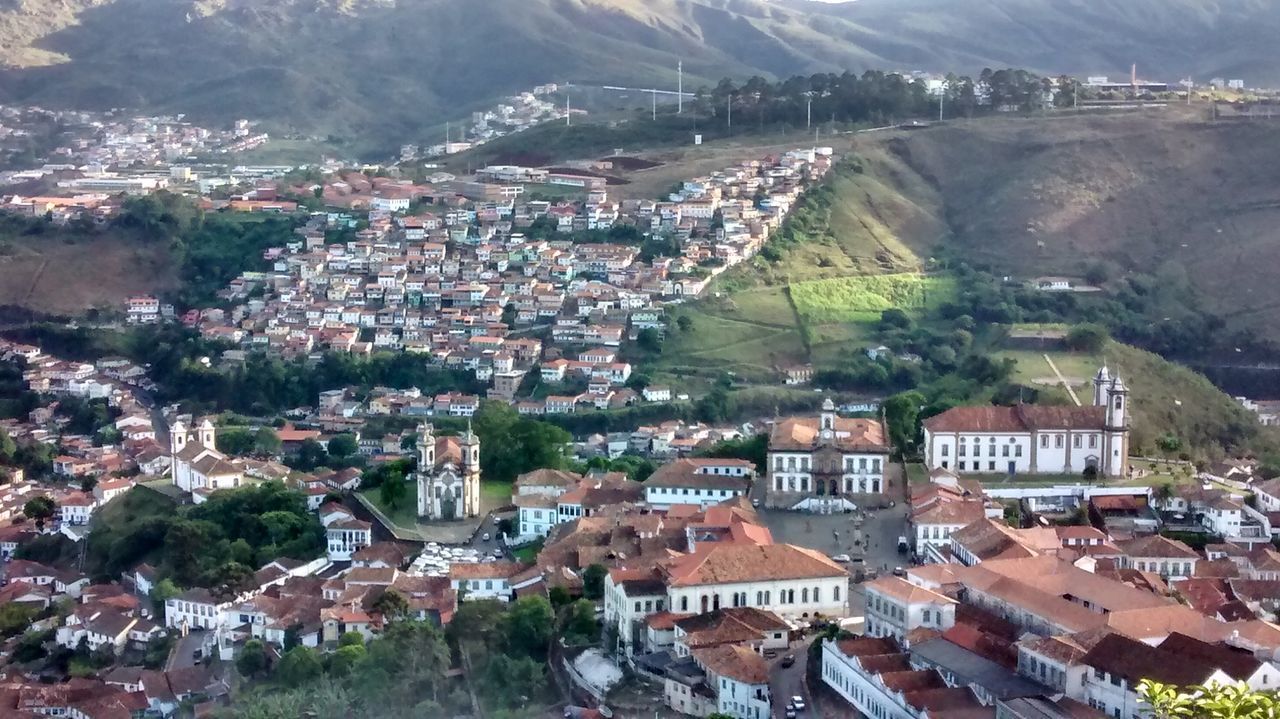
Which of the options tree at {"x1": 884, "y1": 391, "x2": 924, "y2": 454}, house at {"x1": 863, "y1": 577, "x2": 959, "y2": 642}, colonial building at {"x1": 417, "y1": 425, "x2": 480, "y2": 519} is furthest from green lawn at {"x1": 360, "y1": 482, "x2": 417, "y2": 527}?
house at {"x1": 863, "y1": 577, "x2": 959, "y2": 642}

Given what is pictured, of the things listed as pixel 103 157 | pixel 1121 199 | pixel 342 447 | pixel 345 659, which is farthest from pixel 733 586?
pixel 103 157

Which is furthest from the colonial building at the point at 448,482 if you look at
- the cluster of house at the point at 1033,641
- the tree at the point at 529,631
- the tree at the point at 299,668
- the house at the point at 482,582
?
the cluster of house at the point at 1033,641

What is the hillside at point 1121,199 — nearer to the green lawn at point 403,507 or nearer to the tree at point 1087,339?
the tree at point 1087,339

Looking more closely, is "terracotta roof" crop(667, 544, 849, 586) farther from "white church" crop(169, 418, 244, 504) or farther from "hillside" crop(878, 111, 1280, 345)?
"hillside" crop(878, 111, 1280, 345)

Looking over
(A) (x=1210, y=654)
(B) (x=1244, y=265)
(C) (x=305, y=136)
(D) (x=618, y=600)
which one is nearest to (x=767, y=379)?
(B) (x=1244, y=265)

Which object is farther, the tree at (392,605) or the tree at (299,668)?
the tree at (392,605)

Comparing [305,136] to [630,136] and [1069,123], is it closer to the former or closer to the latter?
[630,136]
